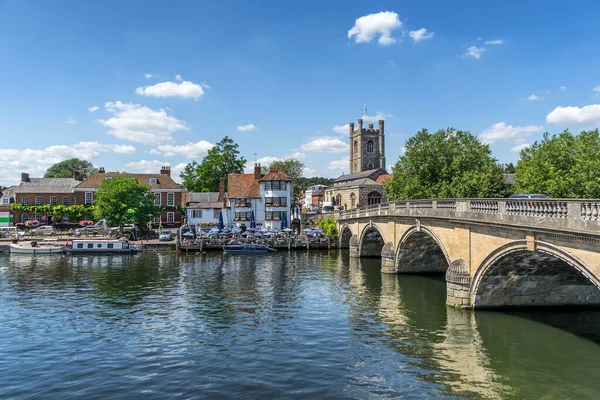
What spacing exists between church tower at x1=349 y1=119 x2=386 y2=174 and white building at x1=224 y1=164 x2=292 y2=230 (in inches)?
2064

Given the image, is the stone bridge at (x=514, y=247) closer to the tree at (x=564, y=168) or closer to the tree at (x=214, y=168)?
the tree at (x=564, y=168)

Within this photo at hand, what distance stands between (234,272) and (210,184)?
1930 inches

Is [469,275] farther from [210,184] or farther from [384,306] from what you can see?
[210,184]

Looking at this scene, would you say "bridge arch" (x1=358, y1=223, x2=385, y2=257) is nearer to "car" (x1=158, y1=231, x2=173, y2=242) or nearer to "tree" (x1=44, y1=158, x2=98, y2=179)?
"car" (x1=158, y1=231, x2=173, y2=242)

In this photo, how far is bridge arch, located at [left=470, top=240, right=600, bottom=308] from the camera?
24.5 m

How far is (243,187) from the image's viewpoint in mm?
77312

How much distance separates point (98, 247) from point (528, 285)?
5092cm

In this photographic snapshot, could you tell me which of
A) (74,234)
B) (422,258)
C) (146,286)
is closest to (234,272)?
(146,286)

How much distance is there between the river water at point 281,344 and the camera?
54.6ft

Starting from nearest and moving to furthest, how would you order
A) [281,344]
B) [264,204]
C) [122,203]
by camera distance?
[281,344], [122,203], [264,204]

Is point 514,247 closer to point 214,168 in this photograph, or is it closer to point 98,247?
point 98,247

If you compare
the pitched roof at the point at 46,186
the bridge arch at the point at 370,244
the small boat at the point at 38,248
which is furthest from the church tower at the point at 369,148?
the small boat at the point at 38,248

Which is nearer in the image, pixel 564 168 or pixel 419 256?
pixel 419 256

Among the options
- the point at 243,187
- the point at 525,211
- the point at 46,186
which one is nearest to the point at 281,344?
the point at 525,211
